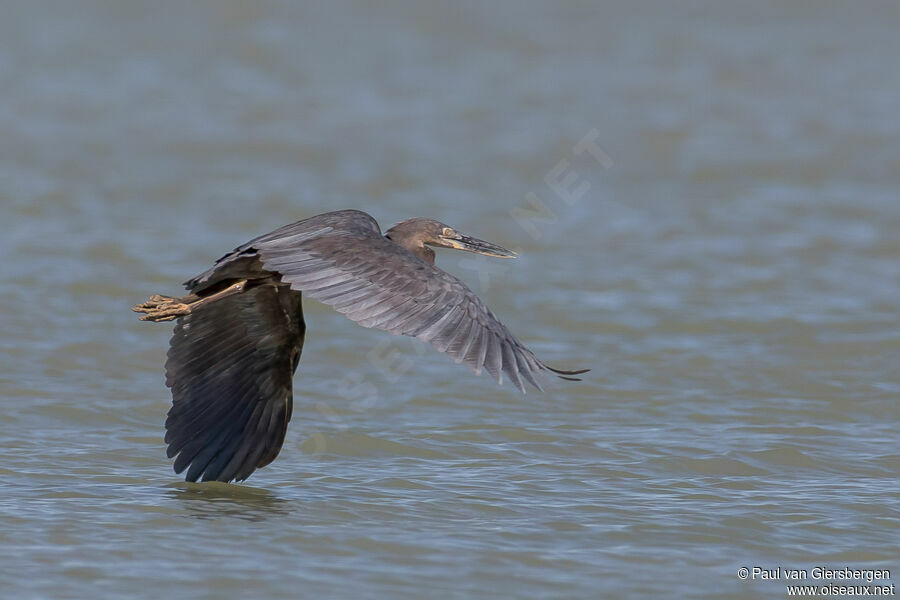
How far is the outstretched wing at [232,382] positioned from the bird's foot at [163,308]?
0.66 ft

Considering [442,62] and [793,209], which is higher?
[442,62]

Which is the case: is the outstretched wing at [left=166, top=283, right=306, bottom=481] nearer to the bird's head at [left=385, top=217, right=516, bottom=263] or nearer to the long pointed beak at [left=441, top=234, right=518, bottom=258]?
the bird's head at [left=385, top=217, right=516, bottom=263]

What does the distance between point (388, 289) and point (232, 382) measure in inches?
68.8

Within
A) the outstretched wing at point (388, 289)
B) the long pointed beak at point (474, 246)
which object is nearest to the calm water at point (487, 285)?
the outstretched wing at point (388, 289)

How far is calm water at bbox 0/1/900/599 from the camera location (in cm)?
792

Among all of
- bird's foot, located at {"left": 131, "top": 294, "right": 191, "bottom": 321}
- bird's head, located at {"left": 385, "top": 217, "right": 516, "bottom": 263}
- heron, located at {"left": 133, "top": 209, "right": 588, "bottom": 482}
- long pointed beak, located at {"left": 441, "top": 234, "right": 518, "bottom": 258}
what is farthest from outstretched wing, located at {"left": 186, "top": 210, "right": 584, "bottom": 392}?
A: long pointed beak, located at {"left": 441, "top": 234, "right": 518, "bottom": 258}

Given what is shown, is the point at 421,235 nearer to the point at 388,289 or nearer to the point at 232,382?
the point at 232,382

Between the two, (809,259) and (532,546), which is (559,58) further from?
(532,546)

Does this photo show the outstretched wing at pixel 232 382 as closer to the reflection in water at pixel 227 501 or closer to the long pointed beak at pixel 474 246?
the reflection in water at pixel 227 501

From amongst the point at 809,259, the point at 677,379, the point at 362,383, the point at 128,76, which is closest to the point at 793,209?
the point at 809,259

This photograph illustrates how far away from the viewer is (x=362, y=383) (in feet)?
38.8

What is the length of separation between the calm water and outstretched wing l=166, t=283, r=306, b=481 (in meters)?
0.24

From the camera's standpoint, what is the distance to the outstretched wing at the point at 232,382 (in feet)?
29.5

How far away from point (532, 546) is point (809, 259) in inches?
325
